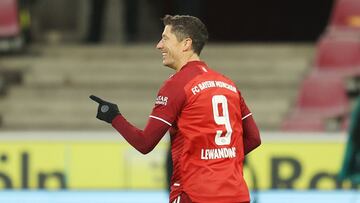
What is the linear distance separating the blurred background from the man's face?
3.59 metres

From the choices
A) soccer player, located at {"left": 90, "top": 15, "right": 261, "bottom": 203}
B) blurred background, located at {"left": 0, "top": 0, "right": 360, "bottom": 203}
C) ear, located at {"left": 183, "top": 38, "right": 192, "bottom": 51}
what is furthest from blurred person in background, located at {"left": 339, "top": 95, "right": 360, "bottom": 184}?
ear, located at {"left": 183, "top": 38, "right": 192, "bottom": 51}

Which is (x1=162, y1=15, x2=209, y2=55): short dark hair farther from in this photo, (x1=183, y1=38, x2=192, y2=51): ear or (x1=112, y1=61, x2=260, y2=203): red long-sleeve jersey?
(x1=112, y1=61, x2=260, y2=203): red long-sleeve jersey

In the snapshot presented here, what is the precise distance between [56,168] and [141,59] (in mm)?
3878

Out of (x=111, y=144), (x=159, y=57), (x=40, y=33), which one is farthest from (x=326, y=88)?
(x=40, y=33)

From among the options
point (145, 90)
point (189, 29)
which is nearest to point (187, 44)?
point (189, 29)

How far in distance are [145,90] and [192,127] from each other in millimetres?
7942

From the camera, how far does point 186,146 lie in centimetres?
447

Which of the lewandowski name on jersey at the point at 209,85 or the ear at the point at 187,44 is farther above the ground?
the ear at the point at 187,44

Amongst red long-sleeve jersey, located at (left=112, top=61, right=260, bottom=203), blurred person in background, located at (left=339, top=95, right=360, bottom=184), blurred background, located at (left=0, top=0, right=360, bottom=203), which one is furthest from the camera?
blurred background, located at (left=0, top=0, right=360, bottom=203)

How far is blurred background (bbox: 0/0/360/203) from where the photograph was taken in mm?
9312

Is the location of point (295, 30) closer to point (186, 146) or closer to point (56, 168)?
point (56, 168)

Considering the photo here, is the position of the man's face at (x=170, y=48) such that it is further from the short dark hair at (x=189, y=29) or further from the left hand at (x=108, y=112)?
the left hand at (x=108, y=112)

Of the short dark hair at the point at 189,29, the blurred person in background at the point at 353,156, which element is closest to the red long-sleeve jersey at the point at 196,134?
the short dark hair at the point at 189,29

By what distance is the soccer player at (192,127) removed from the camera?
445 centimetres
